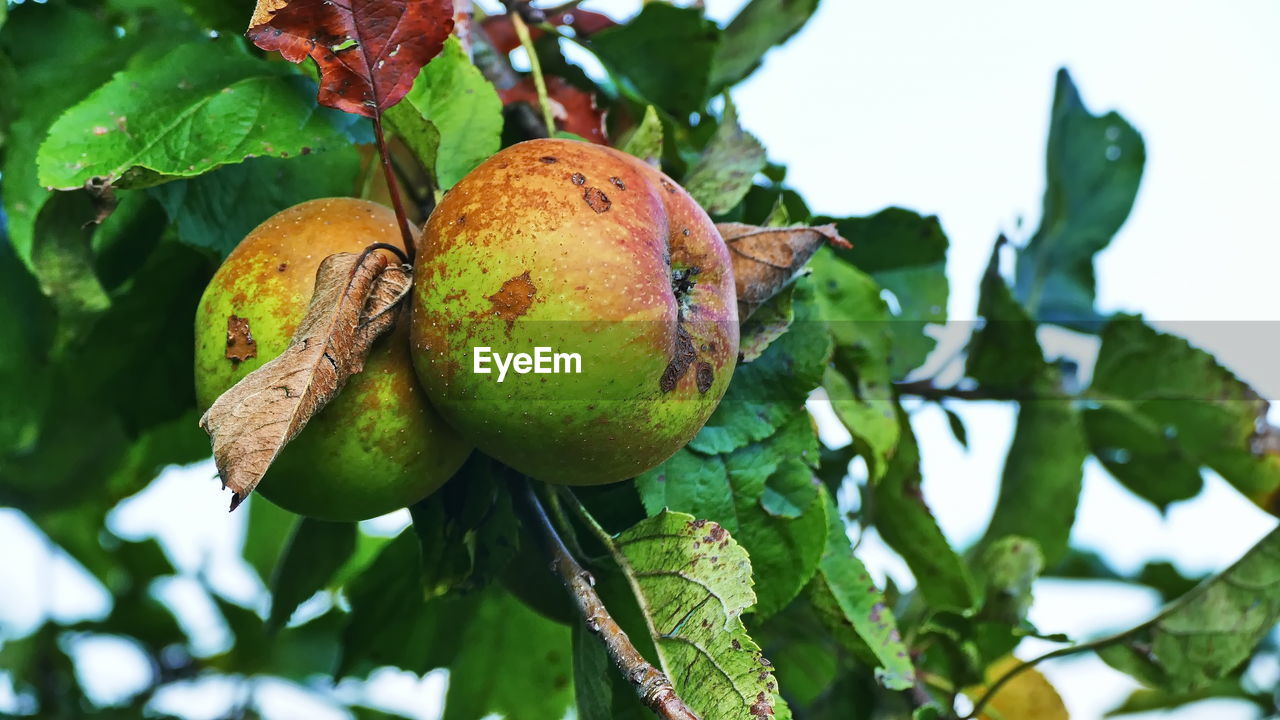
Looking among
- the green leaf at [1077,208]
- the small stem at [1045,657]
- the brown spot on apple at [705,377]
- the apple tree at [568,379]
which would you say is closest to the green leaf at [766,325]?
the apple tree at [568,379]

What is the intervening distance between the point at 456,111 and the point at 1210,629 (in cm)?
114

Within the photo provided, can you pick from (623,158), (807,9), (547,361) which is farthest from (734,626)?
(807,9)

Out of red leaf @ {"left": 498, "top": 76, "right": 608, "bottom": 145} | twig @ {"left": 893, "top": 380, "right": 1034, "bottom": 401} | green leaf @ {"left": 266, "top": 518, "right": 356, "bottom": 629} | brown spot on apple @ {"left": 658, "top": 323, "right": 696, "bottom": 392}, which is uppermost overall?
brown spot on apple @ {"left": 658, "top": 323, "right": 696, "bottom": 392}

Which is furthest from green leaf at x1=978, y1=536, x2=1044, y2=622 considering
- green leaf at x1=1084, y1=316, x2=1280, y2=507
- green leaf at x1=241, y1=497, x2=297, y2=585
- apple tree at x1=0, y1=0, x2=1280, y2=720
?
green leaf at x1=241, y1=497, x2=297, y2=585

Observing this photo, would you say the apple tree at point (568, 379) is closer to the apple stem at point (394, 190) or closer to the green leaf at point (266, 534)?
the apple stem at point (394, 190)

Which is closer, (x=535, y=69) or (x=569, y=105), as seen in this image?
(x=535, y=69)

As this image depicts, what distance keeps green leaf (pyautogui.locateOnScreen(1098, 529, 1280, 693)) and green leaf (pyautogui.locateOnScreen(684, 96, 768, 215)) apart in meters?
0.84

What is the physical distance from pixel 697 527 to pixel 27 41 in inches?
37.2

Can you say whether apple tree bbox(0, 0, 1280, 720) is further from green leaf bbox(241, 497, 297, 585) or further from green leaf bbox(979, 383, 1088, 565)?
green leaf bbox(241, 497, 297, 585)

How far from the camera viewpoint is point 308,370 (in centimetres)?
80

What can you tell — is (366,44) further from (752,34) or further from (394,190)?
(752,34)

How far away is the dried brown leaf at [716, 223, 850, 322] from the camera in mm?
1052

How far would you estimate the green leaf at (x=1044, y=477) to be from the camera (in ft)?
5.85

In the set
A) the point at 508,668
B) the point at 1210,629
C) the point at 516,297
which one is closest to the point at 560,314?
the point at 516,297
